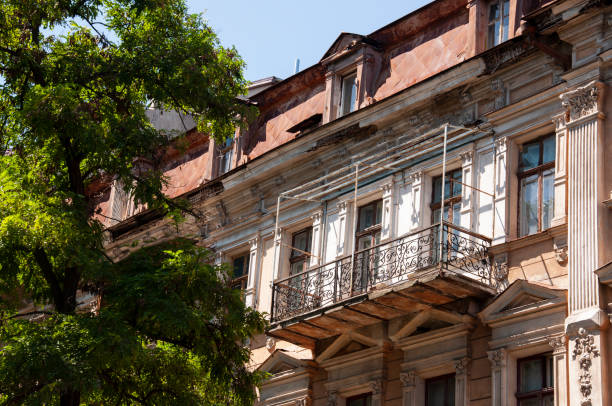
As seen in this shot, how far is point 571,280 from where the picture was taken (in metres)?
14.8

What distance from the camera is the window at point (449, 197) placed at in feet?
57.4

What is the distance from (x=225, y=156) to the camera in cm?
2358

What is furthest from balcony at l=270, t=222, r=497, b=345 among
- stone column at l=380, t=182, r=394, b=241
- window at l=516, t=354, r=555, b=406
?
window at l=516, t=354, r=555, b=406

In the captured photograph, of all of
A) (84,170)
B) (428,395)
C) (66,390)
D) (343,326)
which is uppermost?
(84,170)

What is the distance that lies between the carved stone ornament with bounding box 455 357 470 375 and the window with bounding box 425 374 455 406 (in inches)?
13.4

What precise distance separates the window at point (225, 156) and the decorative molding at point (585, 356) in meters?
10.8

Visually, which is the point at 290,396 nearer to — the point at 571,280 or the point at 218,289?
the point at 218,289

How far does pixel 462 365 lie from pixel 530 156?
3338 mm

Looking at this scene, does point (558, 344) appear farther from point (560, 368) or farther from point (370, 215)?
point (370, 215)

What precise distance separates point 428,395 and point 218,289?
3.91 metres

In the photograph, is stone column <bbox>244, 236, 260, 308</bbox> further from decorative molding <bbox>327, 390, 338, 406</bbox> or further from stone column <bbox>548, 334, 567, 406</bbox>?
stone column <bbox>548, 334, 567, 406</bbox>

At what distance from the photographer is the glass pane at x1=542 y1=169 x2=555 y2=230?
16.0 metres

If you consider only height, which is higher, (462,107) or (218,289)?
(462,107)

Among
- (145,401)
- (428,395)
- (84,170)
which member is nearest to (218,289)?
(145,401)
